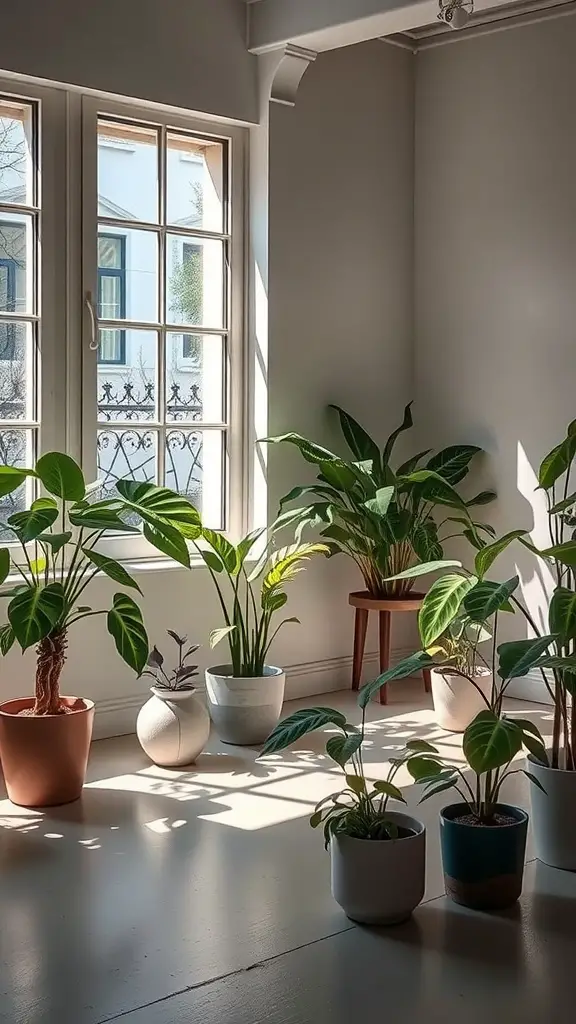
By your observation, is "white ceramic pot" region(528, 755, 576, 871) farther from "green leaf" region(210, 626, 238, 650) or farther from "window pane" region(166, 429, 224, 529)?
"window pane" region(166, 429, 224, 529)

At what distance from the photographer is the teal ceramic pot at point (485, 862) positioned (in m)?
2.80

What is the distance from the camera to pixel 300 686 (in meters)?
5.03

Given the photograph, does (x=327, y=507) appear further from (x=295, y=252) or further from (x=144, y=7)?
(x=144, y=7)

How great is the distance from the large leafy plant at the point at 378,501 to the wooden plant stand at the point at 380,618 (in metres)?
0.08

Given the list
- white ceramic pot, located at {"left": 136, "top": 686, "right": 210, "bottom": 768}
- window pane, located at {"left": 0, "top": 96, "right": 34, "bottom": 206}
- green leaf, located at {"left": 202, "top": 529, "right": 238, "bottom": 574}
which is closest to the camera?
white ceramic pot, located at {"left": 136, "top": 686, "right": 210, "bottom": 768}

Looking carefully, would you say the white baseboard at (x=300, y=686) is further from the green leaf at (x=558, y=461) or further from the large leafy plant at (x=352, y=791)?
the green leaf at (x=558, y=461)

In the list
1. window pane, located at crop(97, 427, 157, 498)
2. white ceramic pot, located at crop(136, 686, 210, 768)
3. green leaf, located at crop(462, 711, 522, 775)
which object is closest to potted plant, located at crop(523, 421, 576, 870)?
green leaf, located at crop(462, 711, 522, 775)

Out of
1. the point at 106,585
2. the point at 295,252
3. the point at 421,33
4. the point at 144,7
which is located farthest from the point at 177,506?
the point at 421,33

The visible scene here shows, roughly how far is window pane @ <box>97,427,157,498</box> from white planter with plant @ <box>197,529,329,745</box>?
42 cm

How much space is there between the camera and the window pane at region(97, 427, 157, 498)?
443 centimetres

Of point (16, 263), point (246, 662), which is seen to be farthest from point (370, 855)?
point (16, 263)

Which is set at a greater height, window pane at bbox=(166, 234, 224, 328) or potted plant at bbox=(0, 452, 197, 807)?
window pane at bbox=(166, 234, 224, 328)

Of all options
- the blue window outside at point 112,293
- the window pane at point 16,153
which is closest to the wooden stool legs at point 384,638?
the blue window outside at point 112,293

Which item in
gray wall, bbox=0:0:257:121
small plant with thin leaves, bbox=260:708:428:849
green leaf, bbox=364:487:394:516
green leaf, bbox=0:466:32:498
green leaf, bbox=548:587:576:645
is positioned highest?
gray wall, bbox=0:0:257:121
